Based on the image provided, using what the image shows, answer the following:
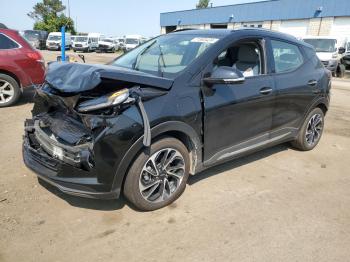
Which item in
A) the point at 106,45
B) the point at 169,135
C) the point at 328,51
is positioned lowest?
the point at 106,45

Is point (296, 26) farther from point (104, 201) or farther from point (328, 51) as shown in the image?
point (104, 201)

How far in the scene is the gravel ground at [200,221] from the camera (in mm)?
2873

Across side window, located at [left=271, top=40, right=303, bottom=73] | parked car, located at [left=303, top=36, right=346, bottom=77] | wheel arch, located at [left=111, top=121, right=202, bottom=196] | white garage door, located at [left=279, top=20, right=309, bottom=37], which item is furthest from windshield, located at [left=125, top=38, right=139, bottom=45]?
wheel arch, located at [left=111, top=121, right=202, bottom=196]

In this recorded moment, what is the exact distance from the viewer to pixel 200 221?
3.34 metres

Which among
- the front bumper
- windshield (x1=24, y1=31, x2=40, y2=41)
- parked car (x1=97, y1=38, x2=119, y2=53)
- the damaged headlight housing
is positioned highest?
the damaged headlight housing

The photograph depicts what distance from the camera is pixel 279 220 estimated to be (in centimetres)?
343

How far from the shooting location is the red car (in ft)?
24.5

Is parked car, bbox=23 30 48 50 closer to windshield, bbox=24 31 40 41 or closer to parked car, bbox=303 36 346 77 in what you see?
windshield, bbox=24 31 40 41

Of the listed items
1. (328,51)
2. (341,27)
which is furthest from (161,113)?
(341,27)

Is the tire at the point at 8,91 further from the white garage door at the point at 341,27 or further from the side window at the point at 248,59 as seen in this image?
the white garage door at the point at 341,27

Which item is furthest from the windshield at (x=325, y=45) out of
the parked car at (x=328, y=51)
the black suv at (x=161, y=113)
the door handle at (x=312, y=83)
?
the black suv at (x=161, y=113)

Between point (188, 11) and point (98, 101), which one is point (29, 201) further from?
point (188, 11)

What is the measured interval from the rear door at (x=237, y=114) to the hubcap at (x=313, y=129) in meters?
1.24

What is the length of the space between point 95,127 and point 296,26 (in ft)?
120
